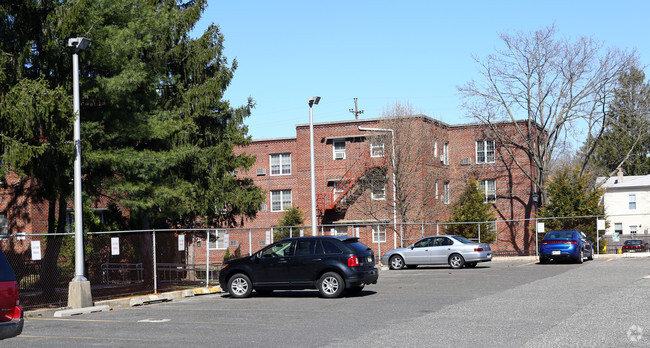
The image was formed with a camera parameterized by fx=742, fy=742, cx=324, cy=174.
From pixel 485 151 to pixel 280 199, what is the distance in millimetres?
14992

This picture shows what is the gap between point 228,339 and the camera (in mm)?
11852

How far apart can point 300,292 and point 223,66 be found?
12828mm

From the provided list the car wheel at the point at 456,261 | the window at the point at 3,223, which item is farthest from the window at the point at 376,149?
the window at the point at 3,223

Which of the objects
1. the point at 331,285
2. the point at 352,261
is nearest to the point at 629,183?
the point at 352,261

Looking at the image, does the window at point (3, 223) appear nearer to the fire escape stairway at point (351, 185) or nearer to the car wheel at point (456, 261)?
the car wheel at point (456, 261)

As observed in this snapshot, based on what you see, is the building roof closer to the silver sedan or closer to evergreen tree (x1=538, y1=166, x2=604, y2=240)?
→ evergreen tree (x1=538, y1=166, x2=604, y2=240)

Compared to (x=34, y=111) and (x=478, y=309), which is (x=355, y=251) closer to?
→ (x=478, y=309)

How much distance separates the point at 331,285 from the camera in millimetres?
18859

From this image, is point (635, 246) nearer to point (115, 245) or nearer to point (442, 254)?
point (442, 254)

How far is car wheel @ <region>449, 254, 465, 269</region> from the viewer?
30.8m

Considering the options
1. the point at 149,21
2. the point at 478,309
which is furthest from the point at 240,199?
the point at 478,309

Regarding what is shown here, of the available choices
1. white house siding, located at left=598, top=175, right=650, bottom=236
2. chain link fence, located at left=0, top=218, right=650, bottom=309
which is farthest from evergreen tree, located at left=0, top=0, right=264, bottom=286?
white house siding, located at left=598, top=175, right=650, bottom=236

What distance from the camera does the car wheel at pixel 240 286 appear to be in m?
19.9

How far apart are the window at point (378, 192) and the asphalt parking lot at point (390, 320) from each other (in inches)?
966
